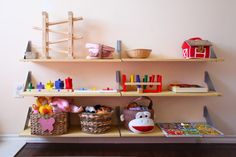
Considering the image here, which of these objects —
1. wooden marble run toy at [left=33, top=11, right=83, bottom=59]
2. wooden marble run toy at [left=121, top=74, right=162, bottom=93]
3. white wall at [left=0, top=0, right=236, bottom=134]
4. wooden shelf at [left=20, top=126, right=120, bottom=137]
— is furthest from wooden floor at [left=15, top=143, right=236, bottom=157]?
wooden marble run toy at [left=33, top=11, right=83, bottom=59]

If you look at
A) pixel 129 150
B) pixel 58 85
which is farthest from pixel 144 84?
pixel 58 85

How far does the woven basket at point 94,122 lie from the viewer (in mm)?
1536

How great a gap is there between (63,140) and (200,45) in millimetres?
1238

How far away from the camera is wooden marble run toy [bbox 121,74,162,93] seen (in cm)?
161

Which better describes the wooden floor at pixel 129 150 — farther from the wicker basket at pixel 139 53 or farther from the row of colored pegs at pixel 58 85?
the wicker basket at pixel 139 53

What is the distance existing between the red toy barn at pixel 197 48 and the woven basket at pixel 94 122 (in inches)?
28.4

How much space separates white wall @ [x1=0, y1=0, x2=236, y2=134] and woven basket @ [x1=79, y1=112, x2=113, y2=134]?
0.21 metres

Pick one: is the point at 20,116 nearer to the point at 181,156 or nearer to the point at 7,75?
the point at 7,75

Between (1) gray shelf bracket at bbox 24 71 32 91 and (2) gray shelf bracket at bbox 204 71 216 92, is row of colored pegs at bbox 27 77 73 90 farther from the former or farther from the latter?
(2) gray shelf bracket at bbox 204 71 216 92

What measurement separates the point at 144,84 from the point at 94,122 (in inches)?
17.3

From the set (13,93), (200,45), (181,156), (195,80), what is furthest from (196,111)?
(13,93)

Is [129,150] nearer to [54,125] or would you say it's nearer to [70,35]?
[54,125]

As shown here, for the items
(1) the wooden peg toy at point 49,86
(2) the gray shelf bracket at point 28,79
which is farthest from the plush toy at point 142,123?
(2) the gray shelf bracket at point 28,79

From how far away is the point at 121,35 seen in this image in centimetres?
171
